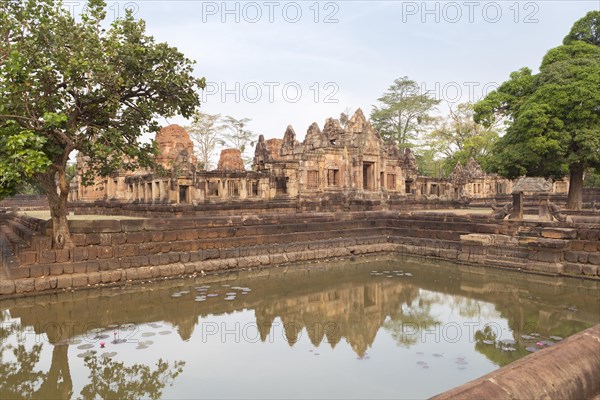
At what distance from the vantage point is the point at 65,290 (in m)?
8.78

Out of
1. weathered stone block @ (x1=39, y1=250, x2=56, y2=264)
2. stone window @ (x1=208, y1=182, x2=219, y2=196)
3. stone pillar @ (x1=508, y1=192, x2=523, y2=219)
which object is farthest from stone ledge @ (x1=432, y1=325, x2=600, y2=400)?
stone window @ (x1=208, y1=182, x2=219, y2=196)

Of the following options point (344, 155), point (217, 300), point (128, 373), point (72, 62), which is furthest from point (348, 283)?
point (344, 155)

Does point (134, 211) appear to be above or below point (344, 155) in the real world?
below

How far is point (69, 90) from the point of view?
8.51 metres

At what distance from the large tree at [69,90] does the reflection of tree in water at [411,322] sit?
6.58 m

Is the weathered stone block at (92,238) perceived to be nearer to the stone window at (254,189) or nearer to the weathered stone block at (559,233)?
the weathered stone block at (559,233)

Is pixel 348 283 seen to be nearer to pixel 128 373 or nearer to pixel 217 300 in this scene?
pixel 217 300

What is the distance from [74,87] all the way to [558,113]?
727 inches

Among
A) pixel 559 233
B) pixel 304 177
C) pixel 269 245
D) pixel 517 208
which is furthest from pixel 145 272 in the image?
pixel 304 177

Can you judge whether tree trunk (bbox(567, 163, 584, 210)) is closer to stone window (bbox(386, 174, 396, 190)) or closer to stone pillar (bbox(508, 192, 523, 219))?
stone pillar (bbox(508, 192, 523, 219))

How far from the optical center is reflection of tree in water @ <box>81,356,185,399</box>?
15.0 ft

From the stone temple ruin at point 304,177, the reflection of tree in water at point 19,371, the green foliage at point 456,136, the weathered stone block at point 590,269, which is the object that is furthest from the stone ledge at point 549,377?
the green foliage at point 456,136

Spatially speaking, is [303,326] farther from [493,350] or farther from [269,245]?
[269,245]

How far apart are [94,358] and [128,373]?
657 millimetres
